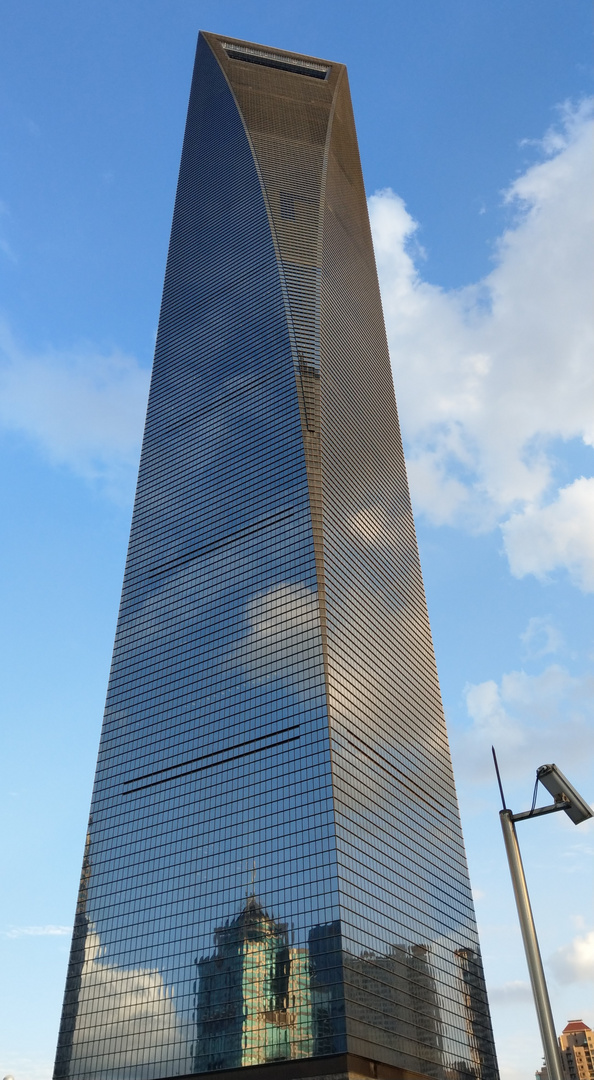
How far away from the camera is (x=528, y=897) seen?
15.5 metres

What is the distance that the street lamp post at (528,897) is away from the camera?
47.8 ft

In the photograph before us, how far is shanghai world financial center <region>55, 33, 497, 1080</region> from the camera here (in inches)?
3787

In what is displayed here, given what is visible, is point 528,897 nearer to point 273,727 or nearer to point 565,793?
point 565,793

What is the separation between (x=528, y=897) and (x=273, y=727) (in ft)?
314

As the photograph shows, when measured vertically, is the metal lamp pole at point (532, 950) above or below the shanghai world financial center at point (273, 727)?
below

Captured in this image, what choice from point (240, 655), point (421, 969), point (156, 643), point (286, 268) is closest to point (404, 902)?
point (421, 969)

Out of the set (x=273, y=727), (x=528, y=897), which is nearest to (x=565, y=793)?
(x=528, y=897)

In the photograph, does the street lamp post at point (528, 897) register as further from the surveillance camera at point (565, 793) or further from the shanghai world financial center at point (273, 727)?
the shanghai world financial center at point (273, 727)

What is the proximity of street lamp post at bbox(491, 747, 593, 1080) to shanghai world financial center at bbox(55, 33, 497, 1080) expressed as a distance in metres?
80.3

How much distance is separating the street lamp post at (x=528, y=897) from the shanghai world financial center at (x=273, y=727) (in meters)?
80.3

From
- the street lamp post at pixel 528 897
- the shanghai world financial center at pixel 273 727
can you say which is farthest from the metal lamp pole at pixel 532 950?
the shanghai world financial center at pixel 273 727

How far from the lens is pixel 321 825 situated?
98250mm

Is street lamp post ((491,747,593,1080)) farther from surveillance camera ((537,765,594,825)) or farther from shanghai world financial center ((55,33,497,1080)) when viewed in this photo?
shanghai world financial center ((55,33,497,1080))

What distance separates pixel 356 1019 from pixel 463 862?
4907cm
